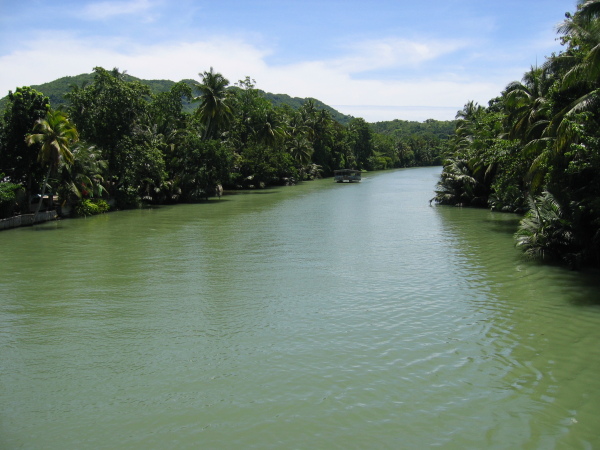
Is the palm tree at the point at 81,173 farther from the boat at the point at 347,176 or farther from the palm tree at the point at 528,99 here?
the boat at the point at 347,176

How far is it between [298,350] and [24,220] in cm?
2624

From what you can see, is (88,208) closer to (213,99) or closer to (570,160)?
(213,99)

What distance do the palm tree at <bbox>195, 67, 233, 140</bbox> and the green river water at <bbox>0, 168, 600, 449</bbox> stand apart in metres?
33.7

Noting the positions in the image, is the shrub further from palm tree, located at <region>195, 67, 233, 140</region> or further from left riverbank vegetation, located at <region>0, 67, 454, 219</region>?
palm tree, located at <region>195, 67, 233, 140</region>

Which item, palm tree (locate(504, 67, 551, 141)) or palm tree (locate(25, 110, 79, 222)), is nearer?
palm tree (locate(504, 67, 551, 141))

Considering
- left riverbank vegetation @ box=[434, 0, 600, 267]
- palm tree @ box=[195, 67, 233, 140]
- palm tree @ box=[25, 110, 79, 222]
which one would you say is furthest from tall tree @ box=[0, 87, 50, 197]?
left riverbank vegetation @ box=[434, 0, 600, 267]

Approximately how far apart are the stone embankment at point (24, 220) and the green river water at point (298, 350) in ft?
28.0

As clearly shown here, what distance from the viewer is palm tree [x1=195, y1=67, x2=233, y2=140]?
51.6 metres

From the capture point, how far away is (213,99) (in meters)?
51.5

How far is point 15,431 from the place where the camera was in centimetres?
689

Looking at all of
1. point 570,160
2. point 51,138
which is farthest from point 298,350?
point 51,138

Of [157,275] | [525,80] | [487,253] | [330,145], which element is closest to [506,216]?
[525,80]

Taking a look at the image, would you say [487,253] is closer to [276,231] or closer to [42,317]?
[276,231]

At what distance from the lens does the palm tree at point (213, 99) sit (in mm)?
51594
